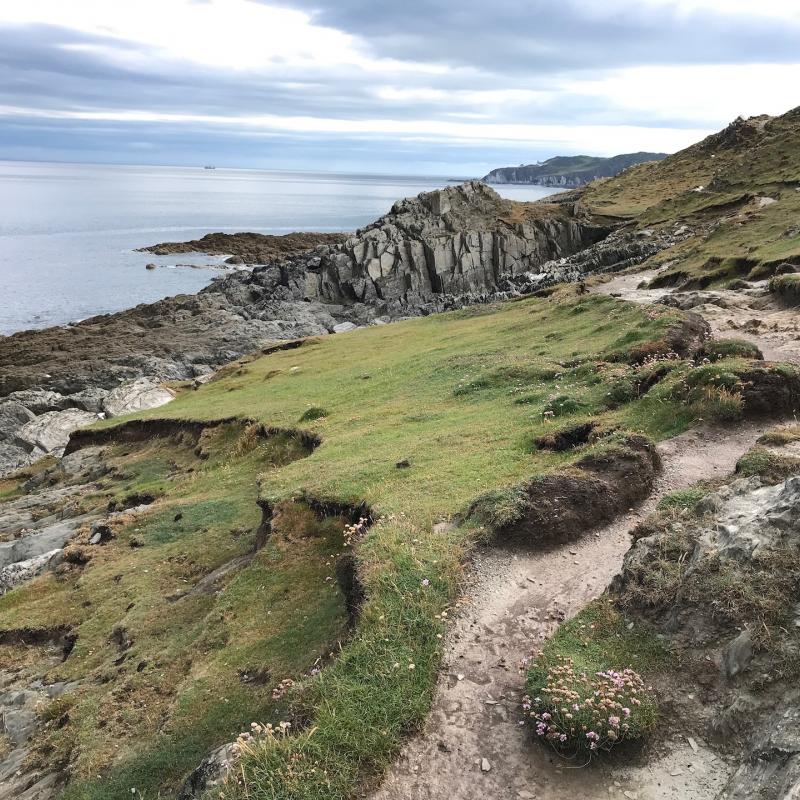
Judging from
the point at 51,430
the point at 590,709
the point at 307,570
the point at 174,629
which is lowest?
the point at 51,430

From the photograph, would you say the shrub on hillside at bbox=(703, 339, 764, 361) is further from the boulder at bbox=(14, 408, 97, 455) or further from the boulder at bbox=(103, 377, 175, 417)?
the boulder at bbox=(103, 377, 175, 417)

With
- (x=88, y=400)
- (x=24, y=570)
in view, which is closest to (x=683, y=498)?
(x=24, y=570)

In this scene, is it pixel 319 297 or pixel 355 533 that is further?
pixel 319 297

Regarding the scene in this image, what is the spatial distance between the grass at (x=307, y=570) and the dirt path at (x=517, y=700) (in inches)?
17.1

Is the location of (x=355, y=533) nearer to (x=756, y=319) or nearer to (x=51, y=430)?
(x=756, y=319)

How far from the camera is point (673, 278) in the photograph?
2055 inches

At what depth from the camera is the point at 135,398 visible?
56750 millimetres

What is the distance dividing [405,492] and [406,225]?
90419 mm

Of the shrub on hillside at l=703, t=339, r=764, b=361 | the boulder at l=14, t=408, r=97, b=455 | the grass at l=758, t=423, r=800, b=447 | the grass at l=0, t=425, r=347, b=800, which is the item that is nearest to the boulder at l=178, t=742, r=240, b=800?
the grass at l=0, t=425, r=347, b=800

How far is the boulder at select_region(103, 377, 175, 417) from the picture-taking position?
55625mm

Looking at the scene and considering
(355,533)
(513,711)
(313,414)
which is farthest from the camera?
(313,414)

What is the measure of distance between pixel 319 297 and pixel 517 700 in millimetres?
93563

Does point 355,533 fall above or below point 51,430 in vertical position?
above

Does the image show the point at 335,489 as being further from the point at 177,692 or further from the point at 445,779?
the point at 445,779
